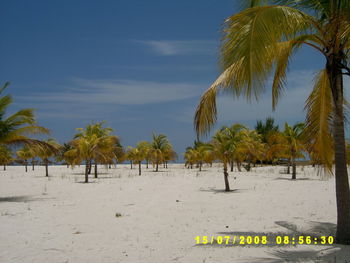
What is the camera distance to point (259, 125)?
221 ft

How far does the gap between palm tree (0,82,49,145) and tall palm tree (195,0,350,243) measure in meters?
12.3

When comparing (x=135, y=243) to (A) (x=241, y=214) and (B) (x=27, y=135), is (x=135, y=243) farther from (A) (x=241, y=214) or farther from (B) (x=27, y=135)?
(B) (x=27, y=135)

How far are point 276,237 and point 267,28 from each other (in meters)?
5.17

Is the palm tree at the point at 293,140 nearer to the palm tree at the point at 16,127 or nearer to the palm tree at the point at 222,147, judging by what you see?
the palm tree at the point at 222,147

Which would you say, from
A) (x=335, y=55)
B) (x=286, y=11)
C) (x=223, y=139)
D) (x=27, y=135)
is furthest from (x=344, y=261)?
(x=27, y=135)

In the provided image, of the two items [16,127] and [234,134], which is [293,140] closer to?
[234,134]

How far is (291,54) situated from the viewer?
7.34 m
